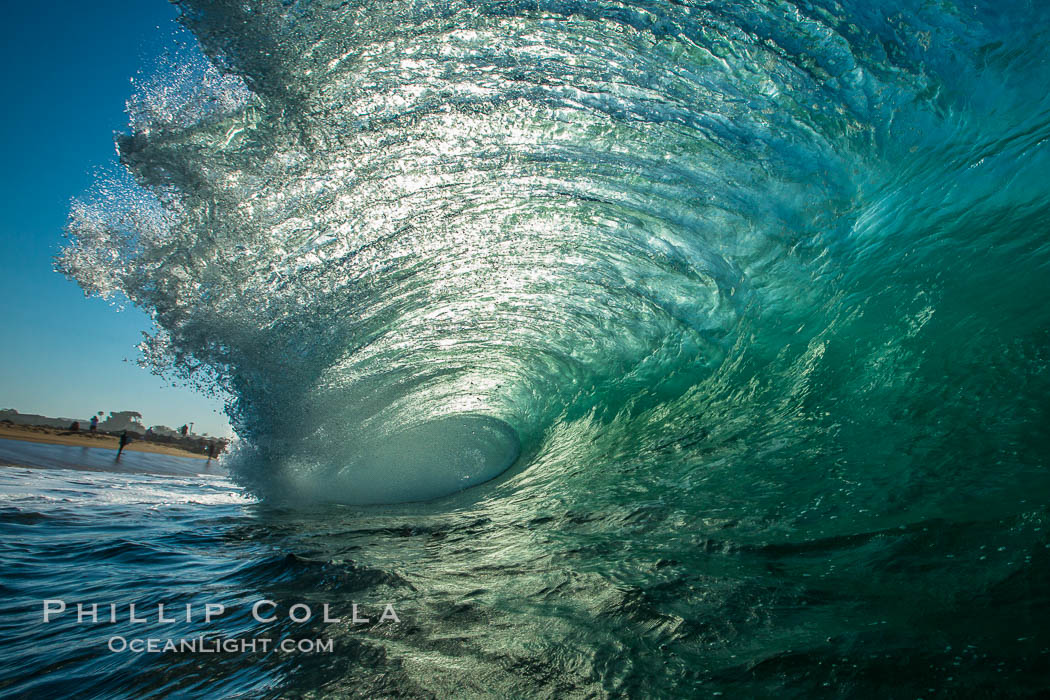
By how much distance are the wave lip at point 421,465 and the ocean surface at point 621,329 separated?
1.71 feet

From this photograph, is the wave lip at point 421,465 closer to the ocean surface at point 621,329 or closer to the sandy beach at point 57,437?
the ocean surface at point 621,329

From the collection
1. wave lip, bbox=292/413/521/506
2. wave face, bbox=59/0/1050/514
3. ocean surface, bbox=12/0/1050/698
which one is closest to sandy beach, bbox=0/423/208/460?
wave lip, bbox=292/413/521/506

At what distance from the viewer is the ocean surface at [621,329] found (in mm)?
1938

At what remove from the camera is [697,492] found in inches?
153

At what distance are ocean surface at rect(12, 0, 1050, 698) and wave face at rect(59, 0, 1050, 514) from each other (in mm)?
32

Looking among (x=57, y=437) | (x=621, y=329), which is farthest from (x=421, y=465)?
(x=57, y=437)

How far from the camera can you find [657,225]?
20.1 ft

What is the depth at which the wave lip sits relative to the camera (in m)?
8.66

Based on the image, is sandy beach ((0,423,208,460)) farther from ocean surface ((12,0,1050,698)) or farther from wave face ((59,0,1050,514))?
wave face ((59,0,1050,514))

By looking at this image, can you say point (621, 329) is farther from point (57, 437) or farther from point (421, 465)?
point (57, 437)

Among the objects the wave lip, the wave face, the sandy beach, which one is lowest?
the sandy beach

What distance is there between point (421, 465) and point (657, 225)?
6.47 metres

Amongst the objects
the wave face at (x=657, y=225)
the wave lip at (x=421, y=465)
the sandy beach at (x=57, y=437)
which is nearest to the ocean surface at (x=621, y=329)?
the wave face at (x=657, y=225)

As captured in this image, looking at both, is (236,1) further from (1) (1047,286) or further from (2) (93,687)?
(1) (1047,286)
